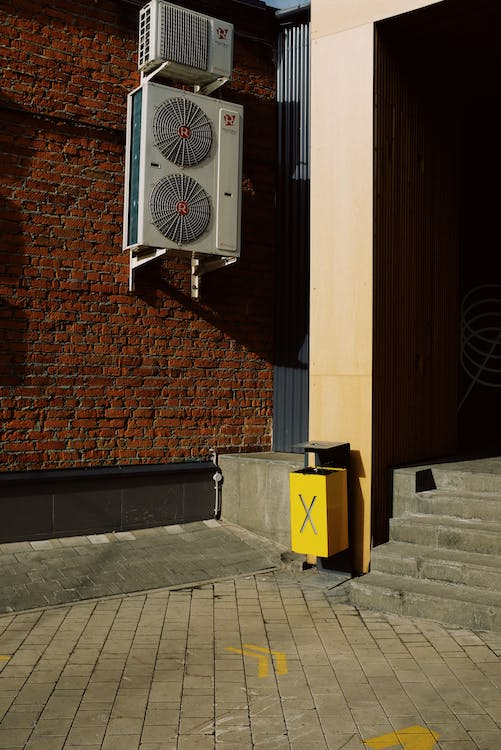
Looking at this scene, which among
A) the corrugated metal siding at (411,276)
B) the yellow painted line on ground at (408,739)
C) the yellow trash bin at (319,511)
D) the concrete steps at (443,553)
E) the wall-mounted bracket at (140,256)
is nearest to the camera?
the yellow painted line on ground at (408,739)

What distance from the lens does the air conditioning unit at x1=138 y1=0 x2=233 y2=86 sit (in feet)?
24.7

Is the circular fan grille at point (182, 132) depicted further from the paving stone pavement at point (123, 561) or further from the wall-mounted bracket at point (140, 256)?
the paving stone pavement at point (123, 561)

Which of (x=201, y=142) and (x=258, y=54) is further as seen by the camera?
(x=258, y=54)

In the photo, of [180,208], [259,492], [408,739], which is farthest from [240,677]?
[180,208]

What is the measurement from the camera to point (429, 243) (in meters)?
8.14

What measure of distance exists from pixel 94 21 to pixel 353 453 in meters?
5.09

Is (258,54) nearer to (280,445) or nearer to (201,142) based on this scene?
(201,142)

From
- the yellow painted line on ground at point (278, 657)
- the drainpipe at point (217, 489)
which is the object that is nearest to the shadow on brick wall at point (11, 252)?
the drainpipe at point (217, 489)

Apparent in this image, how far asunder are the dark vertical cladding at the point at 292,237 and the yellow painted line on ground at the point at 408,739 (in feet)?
17.2

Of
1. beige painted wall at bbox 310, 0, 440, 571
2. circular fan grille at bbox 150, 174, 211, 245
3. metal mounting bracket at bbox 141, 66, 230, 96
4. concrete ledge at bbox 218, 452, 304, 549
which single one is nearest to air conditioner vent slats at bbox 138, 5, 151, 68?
metal mounting bracket at bbox 141, 66, 230, 96

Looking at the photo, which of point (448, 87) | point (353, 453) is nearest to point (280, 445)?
point (353, 453)

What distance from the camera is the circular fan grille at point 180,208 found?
24.9 ft

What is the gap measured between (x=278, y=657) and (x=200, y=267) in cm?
461

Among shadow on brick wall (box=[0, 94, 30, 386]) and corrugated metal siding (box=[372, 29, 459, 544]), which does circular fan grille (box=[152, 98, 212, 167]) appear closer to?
shadow on brick wall (box=[0, 94, 30, 386])
